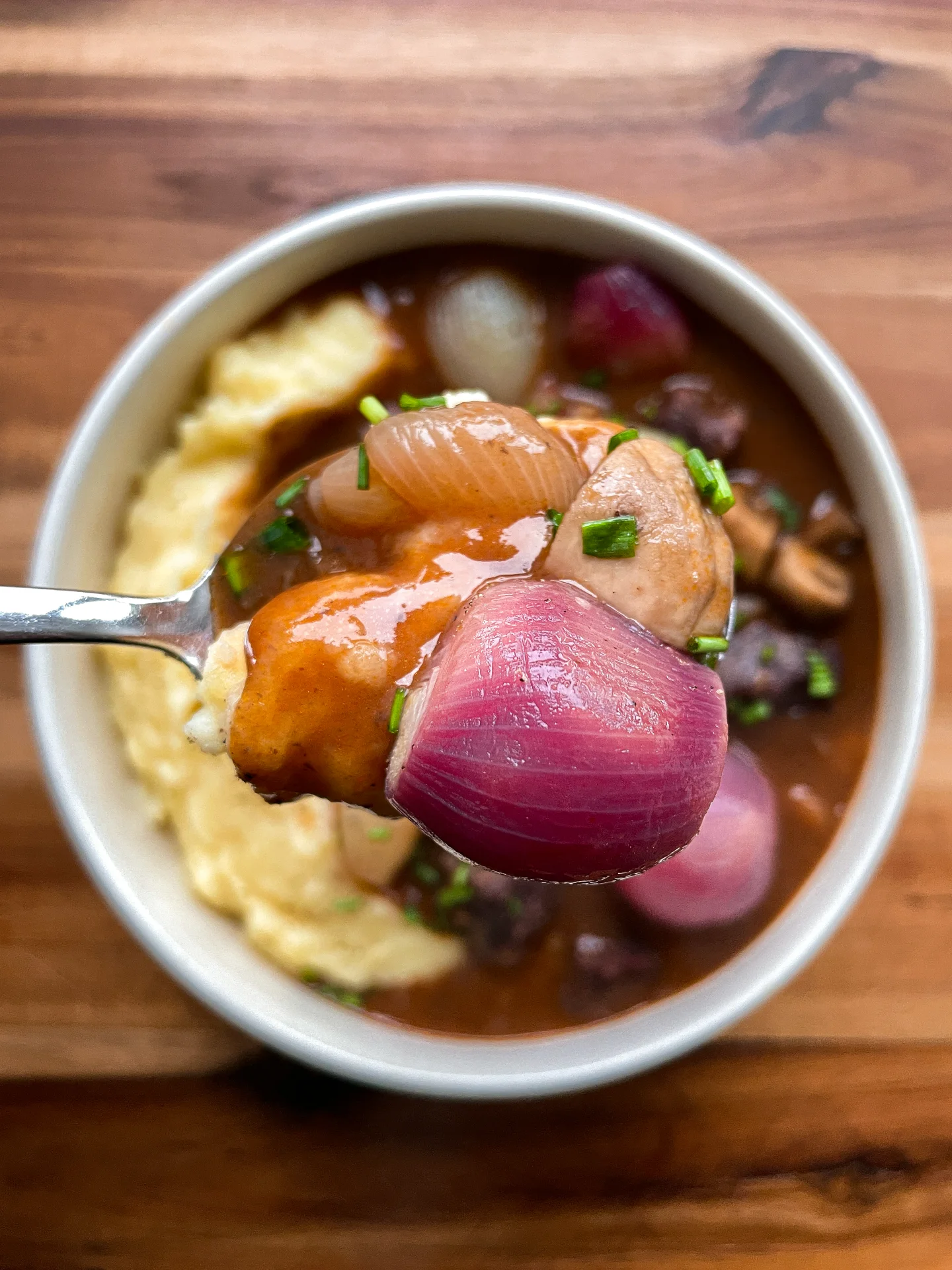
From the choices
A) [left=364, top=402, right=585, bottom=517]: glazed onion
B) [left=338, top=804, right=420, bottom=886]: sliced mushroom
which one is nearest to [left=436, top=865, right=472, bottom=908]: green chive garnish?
[left=338, top=804, right=420, bottom=886]: sliced mushroom

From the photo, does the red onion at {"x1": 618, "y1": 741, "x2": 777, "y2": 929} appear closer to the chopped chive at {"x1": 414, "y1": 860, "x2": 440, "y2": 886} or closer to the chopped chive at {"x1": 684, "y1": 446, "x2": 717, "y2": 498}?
the chopped chive at {"x1": 414, "y1": 860, "x2": 440, "y2": 886}

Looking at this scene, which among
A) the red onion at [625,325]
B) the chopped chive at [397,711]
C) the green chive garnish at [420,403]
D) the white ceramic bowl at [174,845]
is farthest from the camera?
the red onion at [625,325]

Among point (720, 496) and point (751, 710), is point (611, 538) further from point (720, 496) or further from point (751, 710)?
point (751, 710)

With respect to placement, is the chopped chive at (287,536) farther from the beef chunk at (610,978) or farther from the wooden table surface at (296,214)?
the beef chunk at (610,978)

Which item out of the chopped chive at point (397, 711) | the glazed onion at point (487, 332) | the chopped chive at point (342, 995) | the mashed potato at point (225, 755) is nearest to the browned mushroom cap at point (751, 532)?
the glazed onion at point (487, 332)

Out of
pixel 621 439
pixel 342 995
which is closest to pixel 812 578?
pixel 621 439

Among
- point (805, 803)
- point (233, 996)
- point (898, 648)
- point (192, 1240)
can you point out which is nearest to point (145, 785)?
point (233, 996)
